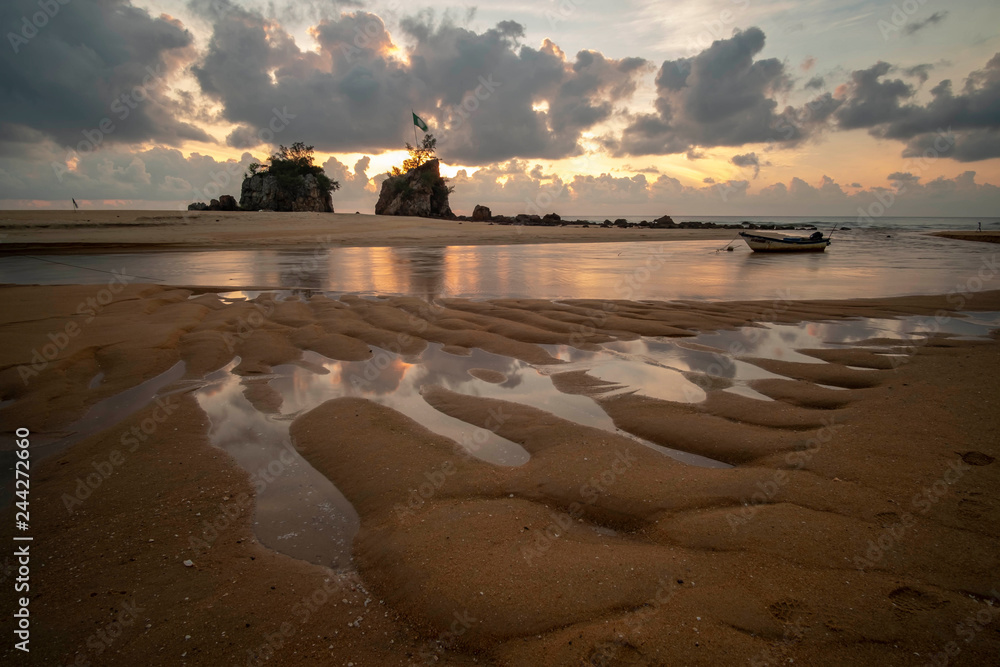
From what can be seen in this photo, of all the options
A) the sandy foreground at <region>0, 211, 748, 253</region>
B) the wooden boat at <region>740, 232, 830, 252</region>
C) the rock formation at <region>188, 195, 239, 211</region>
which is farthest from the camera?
the rock formation at <region>188, 195, 239, 211</region>

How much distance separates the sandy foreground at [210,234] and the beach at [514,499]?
86.5 ft

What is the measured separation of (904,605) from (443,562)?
8.56ft

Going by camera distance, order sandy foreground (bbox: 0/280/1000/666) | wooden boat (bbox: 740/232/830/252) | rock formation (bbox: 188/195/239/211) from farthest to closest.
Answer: rock formation (bbox: 188/195/239/211) → wooden boat (bbox: 740/232/830/252) → sandy foreground (bbox: 0/280/1000/666)

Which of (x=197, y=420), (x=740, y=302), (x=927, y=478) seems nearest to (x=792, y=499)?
(x=927, y=478)

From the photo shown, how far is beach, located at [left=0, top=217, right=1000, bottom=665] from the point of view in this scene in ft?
8.02

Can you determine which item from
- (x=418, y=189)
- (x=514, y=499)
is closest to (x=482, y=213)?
(x=418, y=189)

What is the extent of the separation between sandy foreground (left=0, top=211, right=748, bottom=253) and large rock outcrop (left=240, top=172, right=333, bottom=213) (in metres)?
23.7

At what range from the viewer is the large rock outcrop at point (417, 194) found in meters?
80.1

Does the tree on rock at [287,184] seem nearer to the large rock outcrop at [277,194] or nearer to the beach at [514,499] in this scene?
the large rock outcrop at [277,194]

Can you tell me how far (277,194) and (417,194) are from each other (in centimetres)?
2206

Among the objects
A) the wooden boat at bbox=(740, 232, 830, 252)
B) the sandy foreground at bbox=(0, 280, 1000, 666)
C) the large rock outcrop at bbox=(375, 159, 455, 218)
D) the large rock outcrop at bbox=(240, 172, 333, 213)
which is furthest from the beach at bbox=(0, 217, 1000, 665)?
the large rock outcrop at bbox=(375, 159, 455, 218)

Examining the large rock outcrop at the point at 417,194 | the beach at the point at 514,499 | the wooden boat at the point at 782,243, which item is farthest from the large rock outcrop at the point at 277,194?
the beach at the point at 514,499

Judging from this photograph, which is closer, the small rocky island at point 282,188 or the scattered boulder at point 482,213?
the small rocky island at point 282,188

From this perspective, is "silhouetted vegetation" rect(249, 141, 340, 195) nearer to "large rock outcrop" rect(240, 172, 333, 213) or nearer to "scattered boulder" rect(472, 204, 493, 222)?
"large rock outcrop" rect(240, 172, 333, 213)
